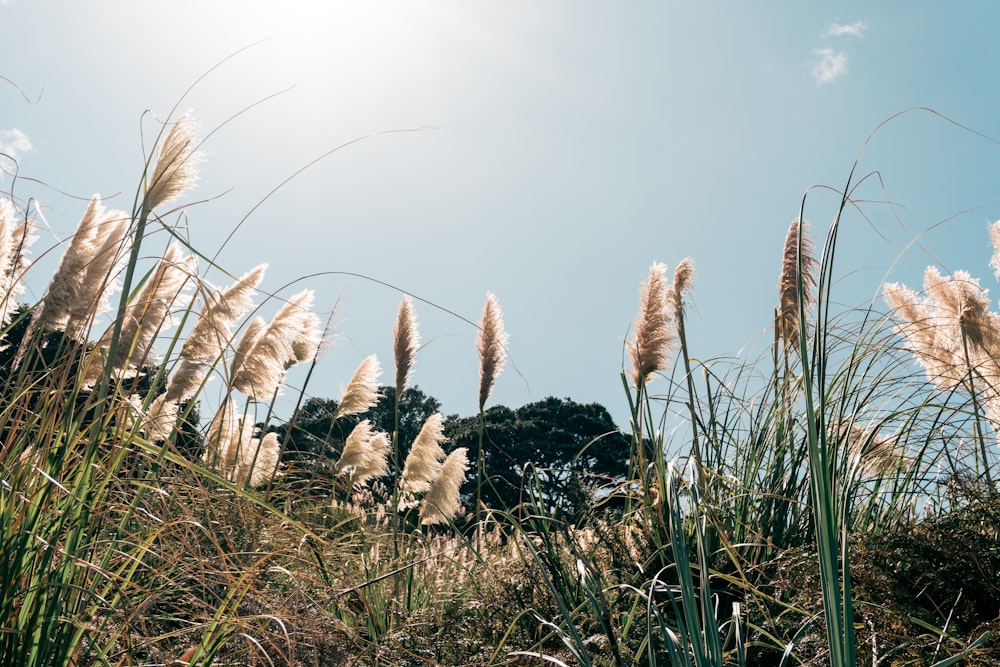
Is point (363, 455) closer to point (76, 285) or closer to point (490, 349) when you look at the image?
point (490, 349)

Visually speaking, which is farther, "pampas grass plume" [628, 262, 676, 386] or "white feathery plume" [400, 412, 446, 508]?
"white feathery plume" [400, 412, 446, 508]

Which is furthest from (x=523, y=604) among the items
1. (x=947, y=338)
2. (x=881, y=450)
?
(x=947, y=338)

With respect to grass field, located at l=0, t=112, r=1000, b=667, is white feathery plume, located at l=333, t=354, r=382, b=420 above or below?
above

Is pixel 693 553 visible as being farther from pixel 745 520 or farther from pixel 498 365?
pixel 498 365

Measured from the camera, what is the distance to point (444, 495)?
572cm

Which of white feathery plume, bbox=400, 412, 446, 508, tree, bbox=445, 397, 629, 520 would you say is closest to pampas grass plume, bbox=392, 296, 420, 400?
white feathery plume, bbox=400, 412, 446, 508

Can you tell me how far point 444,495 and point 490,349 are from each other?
121cm

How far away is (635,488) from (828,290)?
259 centimetres

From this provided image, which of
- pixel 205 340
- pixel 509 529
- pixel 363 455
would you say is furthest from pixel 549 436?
pixel 205 340

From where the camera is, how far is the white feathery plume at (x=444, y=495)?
18.7ft

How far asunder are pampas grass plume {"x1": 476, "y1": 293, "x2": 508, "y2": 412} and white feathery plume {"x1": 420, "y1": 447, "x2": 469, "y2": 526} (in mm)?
701

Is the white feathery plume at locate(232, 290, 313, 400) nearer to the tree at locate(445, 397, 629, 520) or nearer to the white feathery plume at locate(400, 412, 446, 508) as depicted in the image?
the white feathery plume at locate(400, 412, 446, 508)

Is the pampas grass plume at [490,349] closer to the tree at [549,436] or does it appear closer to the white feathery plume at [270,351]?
the white feathery plume at [270,351]

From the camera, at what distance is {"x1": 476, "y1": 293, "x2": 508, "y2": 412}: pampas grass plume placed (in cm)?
538
